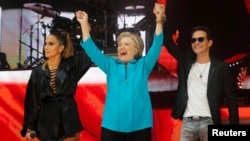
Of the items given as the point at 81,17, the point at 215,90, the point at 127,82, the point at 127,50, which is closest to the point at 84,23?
the point at 81,17

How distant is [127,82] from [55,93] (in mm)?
568

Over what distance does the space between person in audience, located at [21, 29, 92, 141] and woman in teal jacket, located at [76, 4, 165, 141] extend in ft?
0.74

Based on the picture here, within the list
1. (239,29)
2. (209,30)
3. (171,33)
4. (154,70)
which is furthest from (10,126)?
(239,29)

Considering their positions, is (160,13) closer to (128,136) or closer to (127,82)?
(127,82)

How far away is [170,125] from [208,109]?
0.35 m

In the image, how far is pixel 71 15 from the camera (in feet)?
9.86

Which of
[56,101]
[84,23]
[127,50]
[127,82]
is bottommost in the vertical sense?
[56,101]

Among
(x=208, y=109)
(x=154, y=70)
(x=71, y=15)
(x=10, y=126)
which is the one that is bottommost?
(x=10, y=126)

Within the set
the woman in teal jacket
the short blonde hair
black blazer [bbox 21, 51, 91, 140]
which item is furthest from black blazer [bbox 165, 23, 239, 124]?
black blazer [bbox 21, 51, 91, 140]

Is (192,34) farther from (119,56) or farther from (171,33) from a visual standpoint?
(119,56)

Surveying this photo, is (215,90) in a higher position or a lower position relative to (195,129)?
higher

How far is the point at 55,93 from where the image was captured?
2.82m

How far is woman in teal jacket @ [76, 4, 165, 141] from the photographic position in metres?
2.65

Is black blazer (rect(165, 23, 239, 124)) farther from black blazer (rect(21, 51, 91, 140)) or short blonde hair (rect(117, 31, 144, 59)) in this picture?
black blazer (rect(21, 51, 91, 140))
